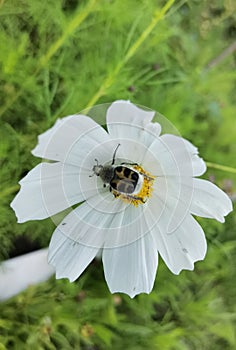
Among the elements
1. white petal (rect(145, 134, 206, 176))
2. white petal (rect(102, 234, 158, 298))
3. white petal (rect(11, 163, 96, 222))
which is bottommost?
white petal (rect(102, 234, 158, 298))

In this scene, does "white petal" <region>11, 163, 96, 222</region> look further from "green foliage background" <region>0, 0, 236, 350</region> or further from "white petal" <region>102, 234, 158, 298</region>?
"green foliage background" <region>0, 0, 236, 350</region>

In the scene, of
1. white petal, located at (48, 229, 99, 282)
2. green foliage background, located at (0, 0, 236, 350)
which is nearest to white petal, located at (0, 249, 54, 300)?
green foliage background, located at (0, 0, 236, 350)

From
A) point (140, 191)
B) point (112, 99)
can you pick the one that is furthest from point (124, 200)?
point (112, 99)

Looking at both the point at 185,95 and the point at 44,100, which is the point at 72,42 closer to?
the point at 44,100

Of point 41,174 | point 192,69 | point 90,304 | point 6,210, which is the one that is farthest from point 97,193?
point 192,69

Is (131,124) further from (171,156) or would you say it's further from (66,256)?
(66,256)

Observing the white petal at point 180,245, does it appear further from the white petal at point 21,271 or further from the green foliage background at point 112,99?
the white petal at point 21,271

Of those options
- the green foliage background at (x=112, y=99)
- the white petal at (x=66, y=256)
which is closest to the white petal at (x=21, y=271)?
the green foliage background at (x=112, y=99)
